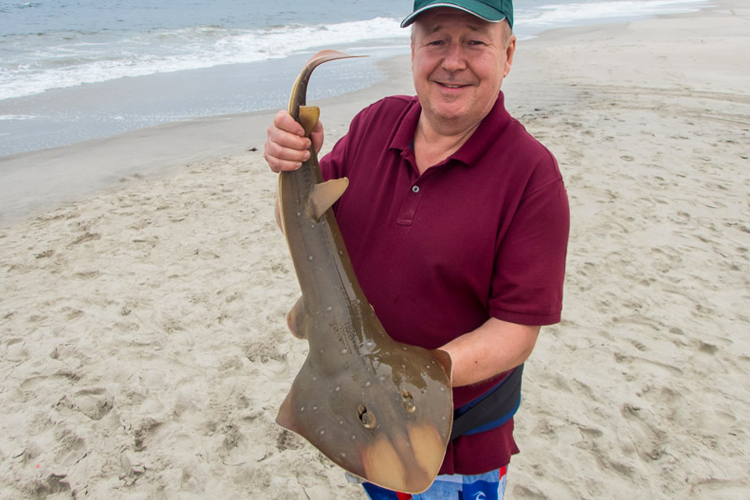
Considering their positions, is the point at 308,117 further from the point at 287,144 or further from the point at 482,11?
the point at 482,11

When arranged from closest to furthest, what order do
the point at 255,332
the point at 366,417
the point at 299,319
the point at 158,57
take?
the point at 366,417, the point at 299,319, the point at 255,332, the point at 158,57

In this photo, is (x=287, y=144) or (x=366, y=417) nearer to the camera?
(x=366, y=417)

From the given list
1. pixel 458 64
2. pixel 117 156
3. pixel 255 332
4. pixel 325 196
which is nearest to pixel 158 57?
pixel 117 156

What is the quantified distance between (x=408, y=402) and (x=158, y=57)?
18.5 metres

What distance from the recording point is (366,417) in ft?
4.54

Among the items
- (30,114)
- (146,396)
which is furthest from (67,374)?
(30,114)

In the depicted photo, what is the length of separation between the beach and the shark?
1912 millimetres

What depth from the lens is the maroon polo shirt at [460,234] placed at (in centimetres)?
162

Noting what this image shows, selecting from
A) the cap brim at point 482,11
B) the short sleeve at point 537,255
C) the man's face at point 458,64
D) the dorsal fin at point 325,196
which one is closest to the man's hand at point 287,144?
the dorsal fin at point 325,196

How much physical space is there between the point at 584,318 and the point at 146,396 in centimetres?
366

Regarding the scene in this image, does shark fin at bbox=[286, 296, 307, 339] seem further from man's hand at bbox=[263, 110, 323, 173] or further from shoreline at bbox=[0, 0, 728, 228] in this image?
shoreline at bbox=[0, 0, 728, 228]

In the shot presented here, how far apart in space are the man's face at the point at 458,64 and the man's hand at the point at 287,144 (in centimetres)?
45

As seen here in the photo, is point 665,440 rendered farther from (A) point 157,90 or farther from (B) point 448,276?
(A) point 157,90

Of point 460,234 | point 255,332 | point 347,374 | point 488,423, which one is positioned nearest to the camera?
point 347,374
